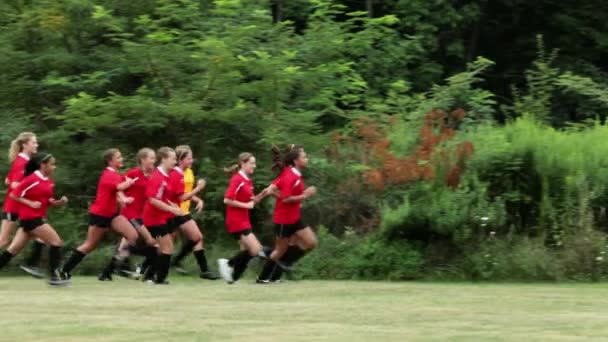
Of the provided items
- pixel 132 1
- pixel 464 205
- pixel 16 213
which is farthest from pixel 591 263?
pixel 132 1

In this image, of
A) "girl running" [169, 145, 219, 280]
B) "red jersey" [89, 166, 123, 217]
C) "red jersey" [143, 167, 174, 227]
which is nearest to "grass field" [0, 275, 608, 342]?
"girl running" [169, 145, 219, 280]

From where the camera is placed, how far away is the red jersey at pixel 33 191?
1744cm

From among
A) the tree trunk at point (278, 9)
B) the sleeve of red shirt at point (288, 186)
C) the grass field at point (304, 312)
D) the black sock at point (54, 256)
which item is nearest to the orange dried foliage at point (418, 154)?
the grass field at point (304, 312)

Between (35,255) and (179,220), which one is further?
(35,255)

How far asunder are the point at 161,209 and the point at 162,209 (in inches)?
0.9

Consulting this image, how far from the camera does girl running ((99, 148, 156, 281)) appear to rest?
18938 mm

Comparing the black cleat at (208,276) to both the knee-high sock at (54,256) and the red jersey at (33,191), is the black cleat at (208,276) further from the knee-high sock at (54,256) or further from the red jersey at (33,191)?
the red jersey at (33,191)

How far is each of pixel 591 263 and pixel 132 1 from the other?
9.87 meters

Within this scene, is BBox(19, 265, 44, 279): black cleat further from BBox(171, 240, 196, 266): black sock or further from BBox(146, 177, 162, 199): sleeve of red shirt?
BBox(146, 177, 162, 199): sleeve of red shirt

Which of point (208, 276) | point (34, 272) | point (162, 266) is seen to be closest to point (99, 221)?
point (162, 266)

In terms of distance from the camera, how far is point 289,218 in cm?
1833

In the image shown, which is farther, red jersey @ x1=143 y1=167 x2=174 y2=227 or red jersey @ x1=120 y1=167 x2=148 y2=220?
red jersey @ x1=120 y1=167 x2=148 y2=220

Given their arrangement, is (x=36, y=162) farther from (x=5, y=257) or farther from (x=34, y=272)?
(x=34, y=272)

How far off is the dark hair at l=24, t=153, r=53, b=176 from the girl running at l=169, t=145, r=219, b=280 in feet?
5.90
